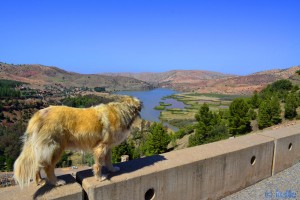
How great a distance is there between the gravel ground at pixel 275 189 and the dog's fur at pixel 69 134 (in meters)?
2.67

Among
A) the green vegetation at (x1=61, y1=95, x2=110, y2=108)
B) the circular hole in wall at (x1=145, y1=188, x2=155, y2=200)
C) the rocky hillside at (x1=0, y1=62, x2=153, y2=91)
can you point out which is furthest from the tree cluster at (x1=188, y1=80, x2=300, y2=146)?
the rocky hillside at (x1=0, y1=62, x2=153, y2=91)

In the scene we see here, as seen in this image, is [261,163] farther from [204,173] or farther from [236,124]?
[236,124]

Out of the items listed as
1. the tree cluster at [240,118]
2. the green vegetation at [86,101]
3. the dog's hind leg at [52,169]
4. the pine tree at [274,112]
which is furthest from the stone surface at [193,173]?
the pine tree at [274,112]

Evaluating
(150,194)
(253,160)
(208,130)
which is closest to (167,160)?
(150,194)

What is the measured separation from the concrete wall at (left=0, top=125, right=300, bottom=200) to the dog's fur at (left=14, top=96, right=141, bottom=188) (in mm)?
236

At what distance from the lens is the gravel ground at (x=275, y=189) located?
5.44 meters

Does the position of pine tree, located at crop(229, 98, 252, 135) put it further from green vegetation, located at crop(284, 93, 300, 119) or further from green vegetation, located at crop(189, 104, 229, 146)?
green vegetation, located at crop(284, 93, 300, 119)

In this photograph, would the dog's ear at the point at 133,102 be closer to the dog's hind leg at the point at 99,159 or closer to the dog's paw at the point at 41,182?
the dog's hind leg at the point at 99,159

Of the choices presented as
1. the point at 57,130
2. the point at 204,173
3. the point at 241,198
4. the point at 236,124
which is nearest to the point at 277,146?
the point at 241,198

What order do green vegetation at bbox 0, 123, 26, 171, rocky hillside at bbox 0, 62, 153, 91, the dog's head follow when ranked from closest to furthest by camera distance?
the dog's head, green vegetation at bbox 0, 123, 26, 171, rocky hillside at bbox 0, 62, 153, 91

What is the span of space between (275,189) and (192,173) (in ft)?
7.10

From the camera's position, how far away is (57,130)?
12.1 ft

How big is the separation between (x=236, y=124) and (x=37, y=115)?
1340 inches

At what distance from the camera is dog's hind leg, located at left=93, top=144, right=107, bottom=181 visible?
13.1ft
